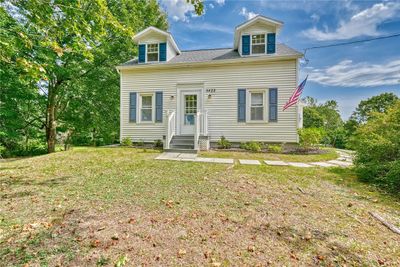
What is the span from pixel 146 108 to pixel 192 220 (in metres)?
8.64

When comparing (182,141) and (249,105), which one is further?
(249,105)

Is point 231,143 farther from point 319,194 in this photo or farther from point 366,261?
point 366,261

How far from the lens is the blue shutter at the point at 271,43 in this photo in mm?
9312

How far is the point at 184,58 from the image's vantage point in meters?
10.9

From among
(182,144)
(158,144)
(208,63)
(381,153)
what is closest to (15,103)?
(158,144)

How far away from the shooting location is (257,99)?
376 inches

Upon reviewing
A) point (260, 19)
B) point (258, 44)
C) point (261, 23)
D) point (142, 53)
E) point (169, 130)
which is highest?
point (260, 19)

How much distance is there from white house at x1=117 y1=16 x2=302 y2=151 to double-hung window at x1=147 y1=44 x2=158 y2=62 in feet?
0.17

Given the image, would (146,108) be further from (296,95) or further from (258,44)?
(296,95)

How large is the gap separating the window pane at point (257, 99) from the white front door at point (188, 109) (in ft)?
8.83

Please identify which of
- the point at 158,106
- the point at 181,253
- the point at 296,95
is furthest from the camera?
Result: the point at 158,106

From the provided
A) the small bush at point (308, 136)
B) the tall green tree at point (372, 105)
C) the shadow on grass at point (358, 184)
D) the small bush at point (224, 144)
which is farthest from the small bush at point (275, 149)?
the tall green tree at point (372, 105)

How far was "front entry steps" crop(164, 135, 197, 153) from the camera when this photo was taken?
8.07 meters

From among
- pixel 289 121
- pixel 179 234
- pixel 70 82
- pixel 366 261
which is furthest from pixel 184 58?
pixel 366 261
